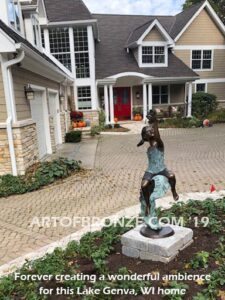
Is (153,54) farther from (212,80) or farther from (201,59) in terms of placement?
(212,80)

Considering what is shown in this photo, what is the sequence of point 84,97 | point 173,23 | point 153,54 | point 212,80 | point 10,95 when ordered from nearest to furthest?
point 10,95
point 84,97
point 153,54
point 212,80
point 173,23

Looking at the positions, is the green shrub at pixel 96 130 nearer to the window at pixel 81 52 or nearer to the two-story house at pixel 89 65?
the two-story house at pixel 89 65

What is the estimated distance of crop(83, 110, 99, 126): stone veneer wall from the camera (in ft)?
62.5

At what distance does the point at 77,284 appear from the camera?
10.2 feet

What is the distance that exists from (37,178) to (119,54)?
16.7 m

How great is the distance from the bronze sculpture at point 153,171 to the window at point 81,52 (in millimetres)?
16578

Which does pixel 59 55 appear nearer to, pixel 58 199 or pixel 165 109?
pixel 165 109

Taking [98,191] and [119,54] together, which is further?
[119,54]

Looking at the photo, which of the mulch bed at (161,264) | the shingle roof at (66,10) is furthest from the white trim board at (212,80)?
the mulch bed at (161,264)

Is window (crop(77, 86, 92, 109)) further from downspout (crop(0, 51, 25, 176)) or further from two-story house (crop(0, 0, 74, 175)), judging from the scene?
downspout (crop(0, 51, 25, 176))

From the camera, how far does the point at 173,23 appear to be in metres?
25.8

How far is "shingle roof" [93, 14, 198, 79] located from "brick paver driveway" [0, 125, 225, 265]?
33.5 feet

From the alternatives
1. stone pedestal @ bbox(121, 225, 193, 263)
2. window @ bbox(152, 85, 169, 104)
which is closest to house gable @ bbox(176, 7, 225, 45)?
window @ bbox(152, 85, 169, 104)

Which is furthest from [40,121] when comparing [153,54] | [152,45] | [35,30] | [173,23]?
[173,23]
